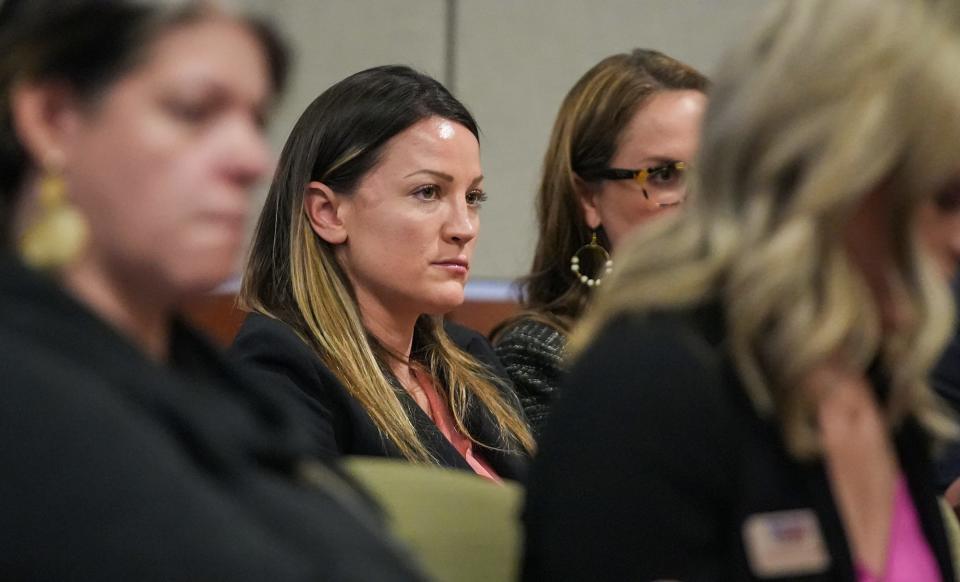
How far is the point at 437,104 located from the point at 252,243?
422 millimetres

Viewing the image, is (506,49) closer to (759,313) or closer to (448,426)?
(448,426)

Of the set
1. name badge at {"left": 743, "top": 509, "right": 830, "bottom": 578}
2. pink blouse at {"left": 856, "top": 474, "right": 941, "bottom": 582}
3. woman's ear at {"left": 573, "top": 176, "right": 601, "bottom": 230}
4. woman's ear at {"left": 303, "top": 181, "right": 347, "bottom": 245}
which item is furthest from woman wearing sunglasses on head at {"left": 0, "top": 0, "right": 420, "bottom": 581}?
woman's ear at {"left": 573, "top": 176, "right": 601, "bottom": 230}

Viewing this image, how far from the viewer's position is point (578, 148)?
9.34 feet

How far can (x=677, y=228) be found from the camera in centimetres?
127

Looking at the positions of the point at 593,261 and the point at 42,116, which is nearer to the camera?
the point at 42,116

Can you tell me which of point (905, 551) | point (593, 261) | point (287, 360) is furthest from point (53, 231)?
point (593, 261)

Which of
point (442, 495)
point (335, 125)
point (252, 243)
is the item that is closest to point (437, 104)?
point (335, 125)

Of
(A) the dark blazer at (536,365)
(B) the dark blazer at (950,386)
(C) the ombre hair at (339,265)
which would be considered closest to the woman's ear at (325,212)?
(C) the ombre hair at (339,265)

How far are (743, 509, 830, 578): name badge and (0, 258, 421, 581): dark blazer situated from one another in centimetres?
34

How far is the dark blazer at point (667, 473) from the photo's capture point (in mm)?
1188

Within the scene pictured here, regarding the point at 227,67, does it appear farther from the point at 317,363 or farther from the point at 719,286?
the point at 317,363

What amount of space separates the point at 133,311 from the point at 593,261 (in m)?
1.81

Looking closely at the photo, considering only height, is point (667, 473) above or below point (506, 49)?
above

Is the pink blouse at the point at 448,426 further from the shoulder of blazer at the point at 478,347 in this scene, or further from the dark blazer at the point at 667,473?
the dark blazer at the point at 667,473
